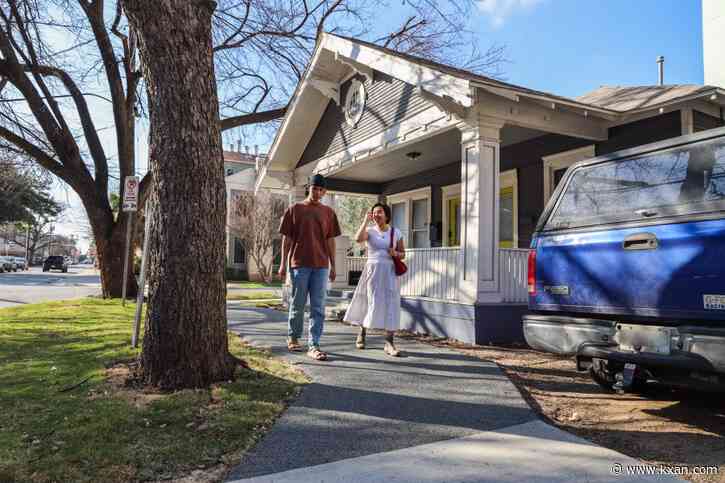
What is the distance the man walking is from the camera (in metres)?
5.19

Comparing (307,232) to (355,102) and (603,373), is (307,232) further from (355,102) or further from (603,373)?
(355,102)

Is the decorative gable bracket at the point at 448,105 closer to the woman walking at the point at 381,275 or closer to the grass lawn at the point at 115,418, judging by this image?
the woman walking at the point at 381,275

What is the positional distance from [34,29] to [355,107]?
826 cm

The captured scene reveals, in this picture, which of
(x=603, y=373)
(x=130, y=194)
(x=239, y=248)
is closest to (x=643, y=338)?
(x=603, y=373)

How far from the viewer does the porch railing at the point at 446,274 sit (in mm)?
7137

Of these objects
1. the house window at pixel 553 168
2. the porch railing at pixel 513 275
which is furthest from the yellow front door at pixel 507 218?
the porch railing at pixel 513 275

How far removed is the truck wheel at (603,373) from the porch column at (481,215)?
107 inches

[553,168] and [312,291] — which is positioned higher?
[553,168]

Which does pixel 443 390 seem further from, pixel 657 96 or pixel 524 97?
pixel 657 96

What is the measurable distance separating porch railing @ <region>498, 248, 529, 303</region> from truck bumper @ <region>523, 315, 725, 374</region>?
10.5ft

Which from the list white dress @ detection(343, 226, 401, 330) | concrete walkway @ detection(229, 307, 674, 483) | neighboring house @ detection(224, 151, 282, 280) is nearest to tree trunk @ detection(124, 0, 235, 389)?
concrete walkway @ detection(229, 307, 674, 483)

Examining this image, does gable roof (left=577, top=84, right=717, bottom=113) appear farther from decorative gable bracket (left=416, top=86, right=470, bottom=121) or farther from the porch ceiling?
decorative gable bracket (left=416, top=86, right=470, bottom=121)

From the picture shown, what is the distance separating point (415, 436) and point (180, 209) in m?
2.42

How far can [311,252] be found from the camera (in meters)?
5.18
